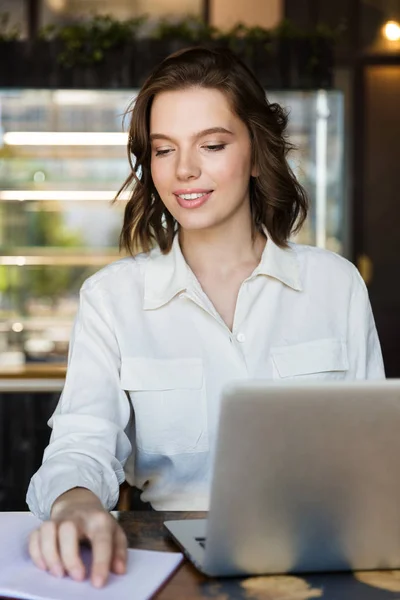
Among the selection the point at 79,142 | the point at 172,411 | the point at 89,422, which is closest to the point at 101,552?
the point at 89,422

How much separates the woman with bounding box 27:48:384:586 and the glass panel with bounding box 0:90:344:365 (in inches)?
104

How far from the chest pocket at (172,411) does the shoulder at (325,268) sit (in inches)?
12.9

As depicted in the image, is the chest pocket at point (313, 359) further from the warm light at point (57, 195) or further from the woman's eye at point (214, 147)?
the warm light at point (57, 195)

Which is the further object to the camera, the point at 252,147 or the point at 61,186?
the point at 61,186

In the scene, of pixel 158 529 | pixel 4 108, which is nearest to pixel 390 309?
pixel 4 108

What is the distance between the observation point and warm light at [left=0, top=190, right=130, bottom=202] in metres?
4.40

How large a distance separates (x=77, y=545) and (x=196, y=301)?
0.73 meters

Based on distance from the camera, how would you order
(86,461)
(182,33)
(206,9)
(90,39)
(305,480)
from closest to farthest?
(305,480), (86,461), (90,39), (182,33), (206,9)

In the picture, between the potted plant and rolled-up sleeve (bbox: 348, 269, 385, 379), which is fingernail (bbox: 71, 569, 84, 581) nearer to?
rolled-up sleeve (bbox: 348, 269, 385, 379)

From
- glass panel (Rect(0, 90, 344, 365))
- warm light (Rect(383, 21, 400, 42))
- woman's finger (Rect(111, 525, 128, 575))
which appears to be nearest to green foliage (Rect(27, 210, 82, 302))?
glass panel (Rect(0, 90, 344, 365))

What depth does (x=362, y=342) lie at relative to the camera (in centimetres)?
170

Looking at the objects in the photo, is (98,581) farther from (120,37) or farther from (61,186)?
(61,186)

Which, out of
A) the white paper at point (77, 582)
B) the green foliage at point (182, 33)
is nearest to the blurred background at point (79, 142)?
the green foliage at point (182, 33)

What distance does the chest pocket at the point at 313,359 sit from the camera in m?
1.64
